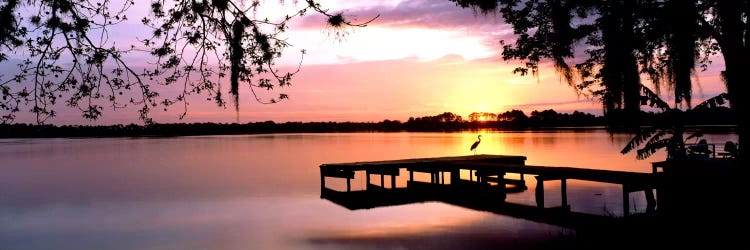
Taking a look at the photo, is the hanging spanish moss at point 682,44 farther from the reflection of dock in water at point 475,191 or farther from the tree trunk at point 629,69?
the reflection of dock in water at point 475,191

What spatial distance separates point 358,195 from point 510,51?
541 inches

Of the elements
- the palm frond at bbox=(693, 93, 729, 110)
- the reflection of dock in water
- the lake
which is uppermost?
the palm frond at bbox=(693, 93, 729, 110)

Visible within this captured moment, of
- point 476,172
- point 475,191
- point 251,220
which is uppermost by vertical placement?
point 476,172

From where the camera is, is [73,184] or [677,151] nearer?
[677,151]

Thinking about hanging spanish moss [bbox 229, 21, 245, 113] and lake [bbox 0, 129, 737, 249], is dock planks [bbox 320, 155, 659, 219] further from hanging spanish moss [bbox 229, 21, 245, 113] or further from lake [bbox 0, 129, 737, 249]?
hanging spanish moss [bbox 229, 21, 245, 113]

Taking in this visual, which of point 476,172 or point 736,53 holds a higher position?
point 736,53

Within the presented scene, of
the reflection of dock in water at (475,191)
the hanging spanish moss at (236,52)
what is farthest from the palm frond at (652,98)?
the hanging spanish moss at (236,52)

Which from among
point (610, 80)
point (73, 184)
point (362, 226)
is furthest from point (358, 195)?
point (73, 184)

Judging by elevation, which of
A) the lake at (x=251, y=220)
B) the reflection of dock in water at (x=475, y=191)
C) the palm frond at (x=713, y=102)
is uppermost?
the palm frond at (x=713, y=102)

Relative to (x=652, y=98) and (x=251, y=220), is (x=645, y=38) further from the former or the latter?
(x=251, y=220)

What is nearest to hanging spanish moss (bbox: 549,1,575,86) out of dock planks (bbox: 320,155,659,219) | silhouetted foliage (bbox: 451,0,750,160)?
silhouetted foliage (bbox: 451,0,750,160)

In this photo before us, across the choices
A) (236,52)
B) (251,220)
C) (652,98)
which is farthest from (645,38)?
(251,220)

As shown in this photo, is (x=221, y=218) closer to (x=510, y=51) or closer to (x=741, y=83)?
(x=510, y=51)

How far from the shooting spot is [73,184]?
1786 inches
